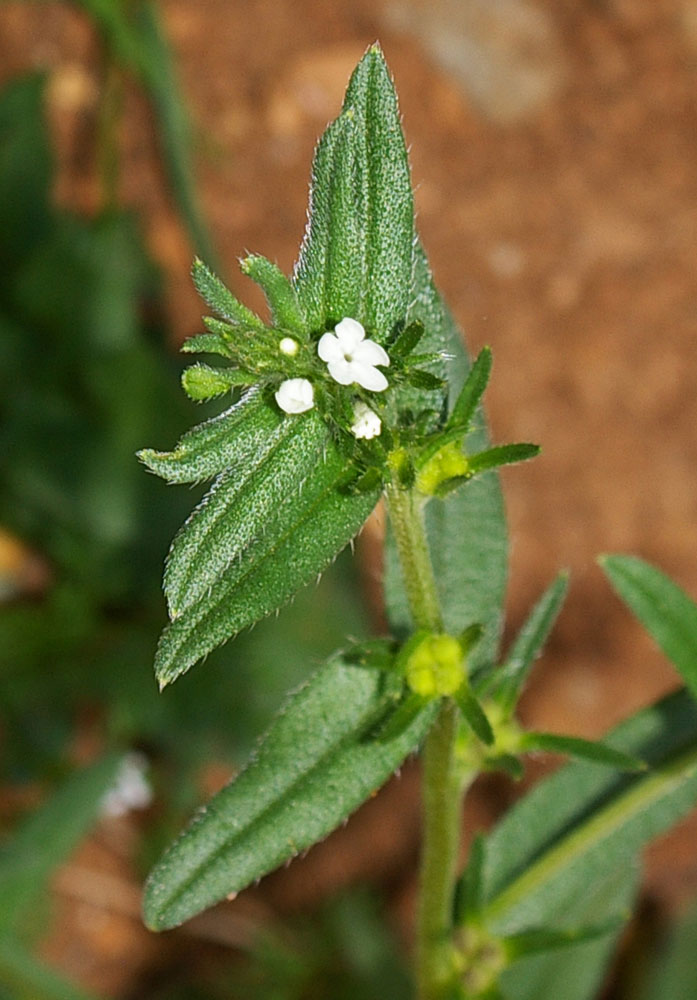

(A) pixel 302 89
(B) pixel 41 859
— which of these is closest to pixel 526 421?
(A) pixel 302 89

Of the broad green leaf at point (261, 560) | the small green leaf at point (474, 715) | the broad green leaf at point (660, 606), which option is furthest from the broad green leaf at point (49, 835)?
the broad green leaf at point (261, 560)

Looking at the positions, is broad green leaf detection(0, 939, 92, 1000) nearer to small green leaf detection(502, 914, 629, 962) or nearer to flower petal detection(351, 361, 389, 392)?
small green leaf detection(502, 914, 629, 962)

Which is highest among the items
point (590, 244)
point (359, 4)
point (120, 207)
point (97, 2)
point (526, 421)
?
point (97, 2)

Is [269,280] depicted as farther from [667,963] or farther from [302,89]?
[302,89]

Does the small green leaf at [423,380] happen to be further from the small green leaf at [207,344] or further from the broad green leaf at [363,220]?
the small green leaf at [207,344]

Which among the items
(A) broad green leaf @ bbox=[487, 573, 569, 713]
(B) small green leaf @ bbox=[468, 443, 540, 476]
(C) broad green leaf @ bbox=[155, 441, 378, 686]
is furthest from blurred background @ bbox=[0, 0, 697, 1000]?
(B) small green leaf @ bbox=[468, 443, 540, 476]

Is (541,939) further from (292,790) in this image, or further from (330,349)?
(330,349)
